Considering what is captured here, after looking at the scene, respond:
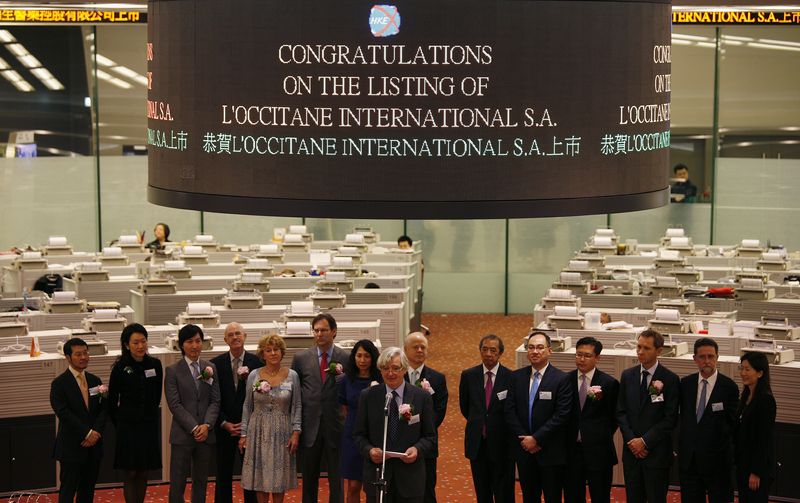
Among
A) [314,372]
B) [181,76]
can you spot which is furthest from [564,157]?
[314,372]

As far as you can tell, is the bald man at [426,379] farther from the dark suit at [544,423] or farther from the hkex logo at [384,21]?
the hkex logo at [384,21]

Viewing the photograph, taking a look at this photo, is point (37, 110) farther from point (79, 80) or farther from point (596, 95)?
point (596, 95)

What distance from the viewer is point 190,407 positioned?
27.6 ft

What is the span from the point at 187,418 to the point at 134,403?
35 cm

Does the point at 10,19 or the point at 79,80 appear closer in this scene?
the point at 10,19

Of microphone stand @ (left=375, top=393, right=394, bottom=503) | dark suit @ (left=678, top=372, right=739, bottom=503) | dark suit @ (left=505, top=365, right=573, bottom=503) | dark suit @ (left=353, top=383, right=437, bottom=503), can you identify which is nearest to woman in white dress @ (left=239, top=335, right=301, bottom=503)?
dark suit @ (left=353, top=383, right=437, bottom=503)

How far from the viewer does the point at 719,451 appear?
320 inches

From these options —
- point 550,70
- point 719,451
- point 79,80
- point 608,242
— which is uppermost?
point 79,80

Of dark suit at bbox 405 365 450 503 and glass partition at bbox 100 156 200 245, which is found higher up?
glass partition at bbox 100 156 200 245

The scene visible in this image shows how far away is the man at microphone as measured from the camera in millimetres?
7316

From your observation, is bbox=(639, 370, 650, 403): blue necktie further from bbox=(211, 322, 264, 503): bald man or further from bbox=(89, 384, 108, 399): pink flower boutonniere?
bbox=(89, 384, 108, 399): pink flower boutonniere

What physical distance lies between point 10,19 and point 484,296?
7.74m

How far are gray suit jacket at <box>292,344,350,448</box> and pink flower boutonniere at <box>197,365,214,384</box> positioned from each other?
521 millimetres

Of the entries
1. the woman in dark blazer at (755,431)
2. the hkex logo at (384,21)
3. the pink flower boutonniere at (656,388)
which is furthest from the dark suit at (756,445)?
the hkex logo at (384,21)
